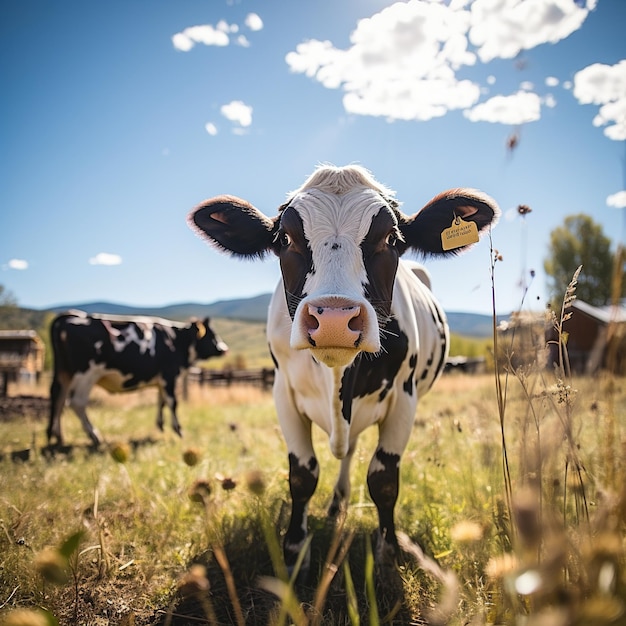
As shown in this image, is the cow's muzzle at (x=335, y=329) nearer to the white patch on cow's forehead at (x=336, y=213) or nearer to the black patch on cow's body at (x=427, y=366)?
the white patch on cow's forehead at (x=336, y=213)

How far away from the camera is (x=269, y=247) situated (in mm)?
3236

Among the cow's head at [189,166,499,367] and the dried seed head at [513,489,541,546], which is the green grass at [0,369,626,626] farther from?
the cow's head at [189,166,499,367]

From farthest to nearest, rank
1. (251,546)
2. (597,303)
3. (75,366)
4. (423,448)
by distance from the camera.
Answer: (597,303)
(75,366)
(423,448)
(251,546)

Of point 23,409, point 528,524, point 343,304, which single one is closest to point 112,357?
point 23,409

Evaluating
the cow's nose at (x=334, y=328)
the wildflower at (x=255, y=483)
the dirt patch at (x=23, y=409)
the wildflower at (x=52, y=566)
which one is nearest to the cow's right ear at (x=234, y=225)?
the cow's nose at (x=334, y=328)

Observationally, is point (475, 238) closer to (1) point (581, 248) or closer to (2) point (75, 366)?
(2) point (75, 366)

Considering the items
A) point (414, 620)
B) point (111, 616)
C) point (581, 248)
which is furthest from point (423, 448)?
point (581, 248)

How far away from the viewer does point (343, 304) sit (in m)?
2.11

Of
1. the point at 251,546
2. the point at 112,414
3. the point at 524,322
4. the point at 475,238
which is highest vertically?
the point at 475,238

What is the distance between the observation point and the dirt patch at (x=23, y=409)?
9924 mm

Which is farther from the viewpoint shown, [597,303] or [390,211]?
[597,303]

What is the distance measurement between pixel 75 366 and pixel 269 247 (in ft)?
21.3

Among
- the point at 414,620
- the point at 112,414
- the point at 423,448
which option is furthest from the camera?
the point at 112,414

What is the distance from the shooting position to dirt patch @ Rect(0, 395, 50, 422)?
9.92 metres
